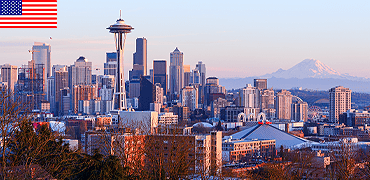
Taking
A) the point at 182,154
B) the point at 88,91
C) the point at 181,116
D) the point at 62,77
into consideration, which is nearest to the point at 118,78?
the point at 181,116

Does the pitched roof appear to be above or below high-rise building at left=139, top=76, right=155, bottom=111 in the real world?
below

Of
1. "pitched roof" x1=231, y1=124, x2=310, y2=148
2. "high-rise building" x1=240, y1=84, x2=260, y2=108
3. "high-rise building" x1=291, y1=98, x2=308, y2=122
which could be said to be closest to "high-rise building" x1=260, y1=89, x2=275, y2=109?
"high-rise building" x1=240, y1=84, x2=260, y2=108

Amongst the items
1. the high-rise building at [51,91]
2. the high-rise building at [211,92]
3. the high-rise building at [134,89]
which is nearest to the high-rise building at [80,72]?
the high-rise building at [51,91]

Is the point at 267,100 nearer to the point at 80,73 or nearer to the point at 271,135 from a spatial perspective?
the point at 80,73

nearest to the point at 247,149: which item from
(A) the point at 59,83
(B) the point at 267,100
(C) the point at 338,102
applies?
(C) the point at 338,102

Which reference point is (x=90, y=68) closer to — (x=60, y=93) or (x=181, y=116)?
(x=60, y=93)

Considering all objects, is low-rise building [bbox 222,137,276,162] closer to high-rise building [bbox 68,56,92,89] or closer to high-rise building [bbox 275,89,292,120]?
high-rise building [bbox 275,89,292,120]

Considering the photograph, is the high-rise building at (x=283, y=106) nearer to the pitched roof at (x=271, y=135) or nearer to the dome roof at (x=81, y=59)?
the dome roof at (x=81, y=59)

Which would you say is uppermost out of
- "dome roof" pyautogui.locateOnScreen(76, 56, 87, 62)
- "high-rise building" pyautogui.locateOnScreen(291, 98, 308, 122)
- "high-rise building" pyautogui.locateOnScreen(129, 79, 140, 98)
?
"dome roof" pyautogui.locateOnScreen(76, 56, 87, 62)
